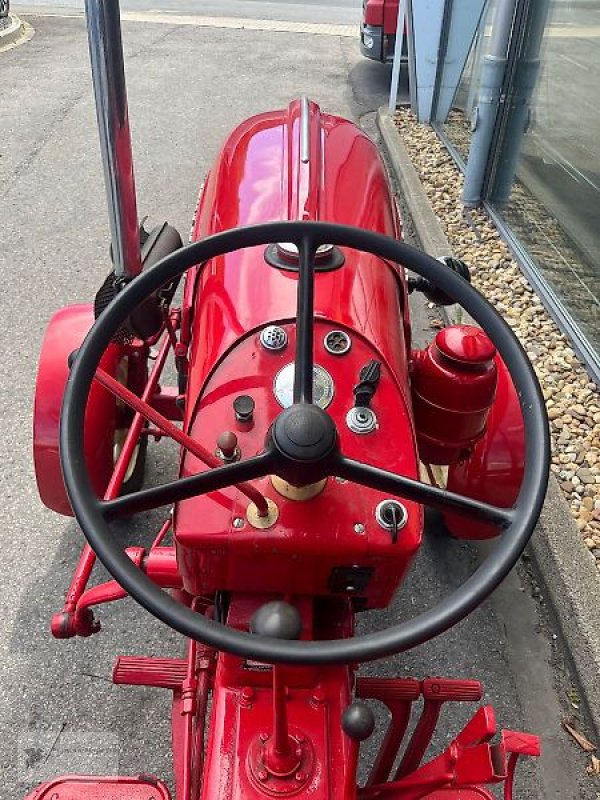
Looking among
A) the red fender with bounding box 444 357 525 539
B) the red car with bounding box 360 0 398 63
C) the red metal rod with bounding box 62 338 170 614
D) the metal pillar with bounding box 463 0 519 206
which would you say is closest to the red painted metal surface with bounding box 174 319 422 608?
the red metal rod with bounding box 62 338 170 614

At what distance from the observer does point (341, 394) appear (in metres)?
1.61

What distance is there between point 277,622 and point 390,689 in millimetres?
724

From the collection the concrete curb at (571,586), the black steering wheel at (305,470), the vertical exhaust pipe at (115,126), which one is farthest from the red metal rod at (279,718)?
the concrete curb at (571,586)

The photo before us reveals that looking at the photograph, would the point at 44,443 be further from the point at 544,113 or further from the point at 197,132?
the point at 197,132

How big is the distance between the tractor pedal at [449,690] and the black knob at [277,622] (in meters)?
0.70

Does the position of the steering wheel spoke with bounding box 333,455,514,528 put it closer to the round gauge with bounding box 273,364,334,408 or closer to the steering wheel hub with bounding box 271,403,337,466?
the steering wheel hub with bounding box 271,403,337,466

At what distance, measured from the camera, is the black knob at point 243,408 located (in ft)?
4.95

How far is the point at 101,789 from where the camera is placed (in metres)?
1.75

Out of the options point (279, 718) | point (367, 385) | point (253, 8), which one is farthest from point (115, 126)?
point (253, 8)

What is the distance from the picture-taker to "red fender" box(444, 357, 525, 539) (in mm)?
2221

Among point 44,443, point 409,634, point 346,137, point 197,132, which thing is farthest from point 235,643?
point 197,132

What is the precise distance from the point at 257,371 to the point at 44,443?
33.2 inches

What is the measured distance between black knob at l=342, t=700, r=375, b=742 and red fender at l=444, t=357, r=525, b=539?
3.14ft

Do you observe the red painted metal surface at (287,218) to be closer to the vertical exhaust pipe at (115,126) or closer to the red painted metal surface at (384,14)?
the vertical exhaust pipe at (115,126)
